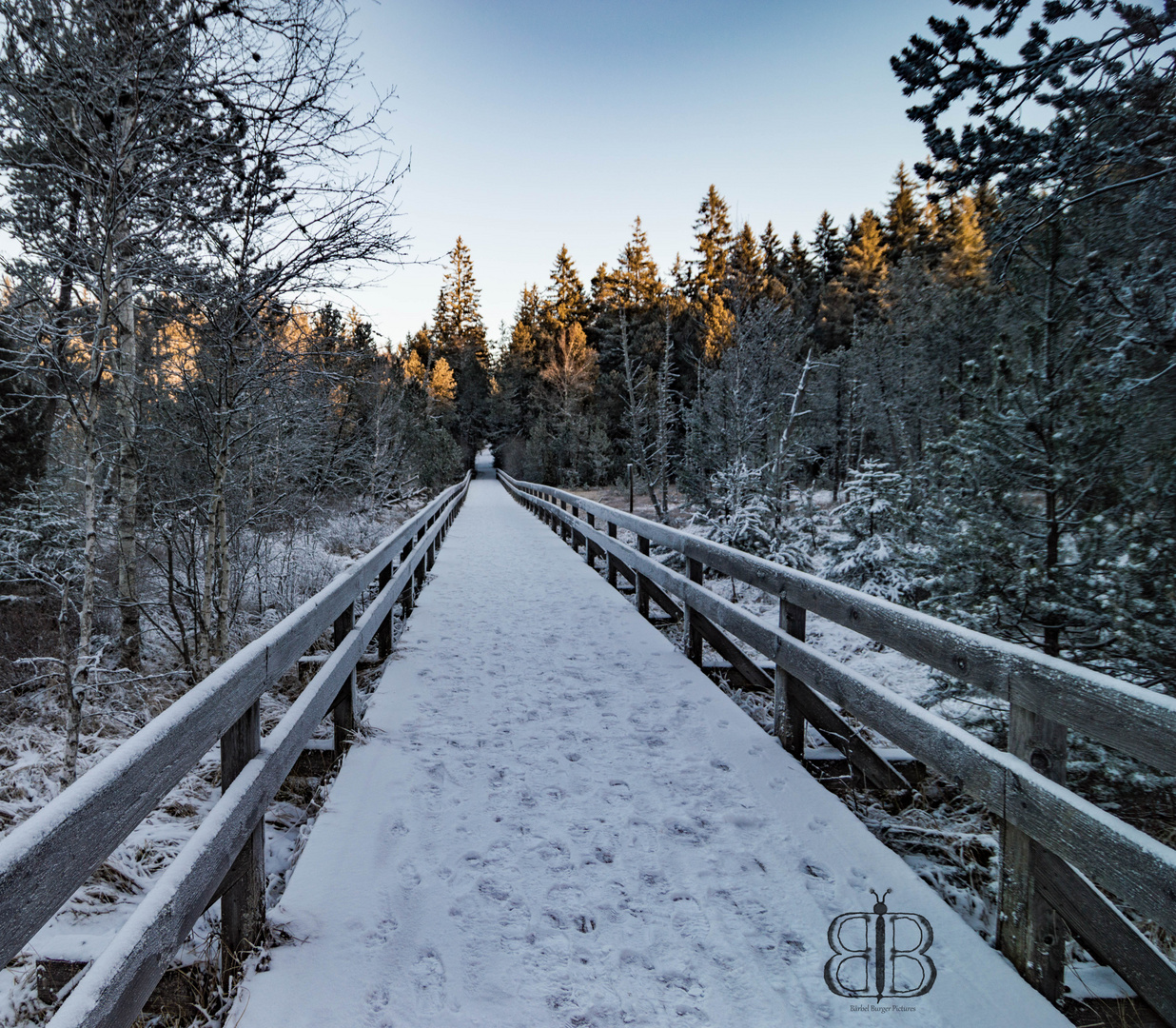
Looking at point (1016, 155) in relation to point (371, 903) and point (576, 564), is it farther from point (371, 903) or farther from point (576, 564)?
point (576, 564)

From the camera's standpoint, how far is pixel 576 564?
10.7 metres

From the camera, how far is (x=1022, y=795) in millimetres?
1998

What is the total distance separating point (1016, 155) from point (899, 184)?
56472 mm

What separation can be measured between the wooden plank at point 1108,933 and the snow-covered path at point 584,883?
0.83 ft

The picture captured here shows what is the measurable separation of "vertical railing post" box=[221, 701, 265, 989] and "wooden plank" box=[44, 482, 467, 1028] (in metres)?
0.05

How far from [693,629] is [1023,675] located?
3.41 metres

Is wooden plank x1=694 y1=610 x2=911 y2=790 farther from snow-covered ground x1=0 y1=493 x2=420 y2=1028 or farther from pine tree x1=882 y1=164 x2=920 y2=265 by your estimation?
pine tree x1=882 y1=164 x2=920 y2=265

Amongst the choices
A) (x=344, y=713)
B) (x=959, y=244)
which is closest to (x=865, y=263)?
(x=959, y=244)

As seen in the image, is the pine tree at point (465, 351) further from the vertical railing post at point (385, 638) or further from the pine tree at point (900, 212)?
the vertical railing post at point (385, 638)

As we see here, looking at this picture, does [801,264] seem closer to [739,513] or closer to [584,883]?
[739,513]

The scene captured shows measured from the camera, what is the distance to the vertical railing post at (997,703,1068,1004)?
2.00 m

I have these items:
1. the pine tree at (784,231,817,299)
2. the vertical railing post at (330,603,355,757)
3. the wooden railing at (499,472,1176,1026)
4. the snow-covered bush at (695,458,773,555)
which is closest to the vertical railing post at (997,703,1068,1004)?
the wooden railing at (499,472,1176,1026)


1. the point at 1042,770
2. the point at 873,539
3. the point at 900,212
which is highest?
the point at 900,212

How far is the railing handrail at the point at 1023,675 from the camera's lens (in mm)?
1638
